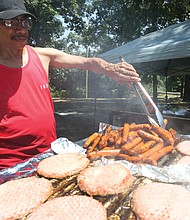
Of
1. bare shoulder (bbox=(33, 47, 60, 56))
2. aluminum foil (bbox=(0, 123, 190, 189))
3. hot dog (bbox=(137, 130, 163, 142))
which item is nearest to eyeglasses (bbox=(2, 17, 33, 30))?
bare shoulder (bbox=(33, 47, 60, 56))

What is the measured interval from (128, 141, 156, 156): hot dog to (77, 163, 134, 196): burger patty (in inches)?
10.9

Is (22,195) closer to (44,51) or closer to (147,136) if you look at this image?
(147,136)

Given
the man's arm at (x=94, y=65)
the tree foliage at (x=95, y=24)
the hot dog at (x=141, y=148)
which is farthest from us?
the tree foliage at (x=95, y=24)

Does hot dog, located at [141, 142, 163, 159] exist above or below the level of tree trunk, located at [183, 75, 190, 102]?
below

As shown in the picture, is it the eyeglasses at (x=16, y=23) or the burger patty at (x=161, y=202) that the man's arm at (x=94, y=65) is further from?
the burger patty at (x=161, y=202)

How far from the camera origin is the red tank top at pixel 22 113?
2096 mm

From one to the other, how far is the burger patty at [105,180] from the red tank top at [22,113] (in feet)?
2.25

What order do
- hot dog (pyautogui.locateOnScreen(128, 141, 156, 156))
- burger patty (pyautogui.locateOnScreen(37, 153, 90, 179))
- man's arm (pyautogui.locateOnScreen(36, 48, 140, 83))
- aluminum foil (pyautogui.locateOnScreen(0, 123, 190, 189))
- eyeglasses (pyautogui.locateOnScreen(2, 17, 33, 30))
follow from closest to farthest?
aluminum foil (pyautogui.locateOnScreen(0, 123, 190, 189))
burger patty (pyautogui.locateOnScreen(37, 153, 90, 179))
eyeglasses (pyautogui.locateOnScreen(2, 17, 33, 30))
hot dog (pyautogui.locateOnScreen(128, 141, 156, 156))
man's arm (pyautogui.locateOnScreen(36, 48, 140, 83))

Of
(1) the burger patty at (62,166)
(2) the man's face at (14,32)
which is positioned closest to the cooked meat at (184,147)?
(1) the burger patty at (62,166)

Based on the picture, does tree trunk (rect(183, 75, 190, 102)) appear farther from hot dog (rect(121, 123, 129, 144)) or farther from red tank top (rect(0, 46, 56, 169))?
red tank top (rect(0, 46, 56, 169))

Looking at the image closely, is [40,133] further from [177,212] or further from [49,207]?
[177,212]

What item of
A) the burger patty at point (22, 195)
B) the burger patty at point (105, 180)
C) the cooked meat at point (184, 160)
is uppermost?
the cooked meat at point (184, 160)

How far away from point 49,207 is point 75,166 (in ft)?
1.91

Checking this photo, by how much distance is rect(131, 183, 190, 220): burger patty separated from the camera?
1316mm
